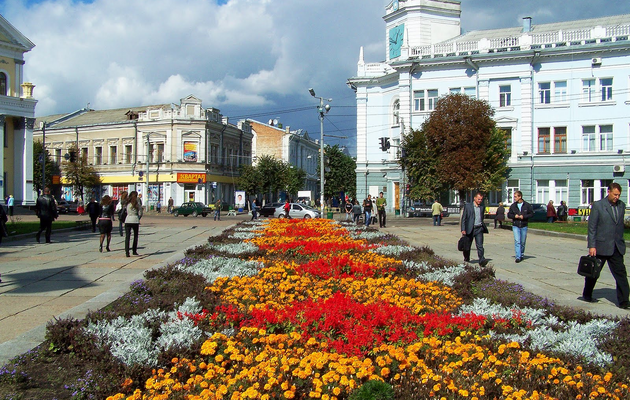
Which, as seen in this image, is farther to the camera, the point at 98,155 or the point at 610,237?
the point at 98,155

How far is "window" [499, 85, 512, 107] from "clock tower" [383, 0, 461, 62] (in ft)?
28.9

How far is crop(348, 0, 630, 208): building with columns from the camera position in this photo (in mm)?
43844

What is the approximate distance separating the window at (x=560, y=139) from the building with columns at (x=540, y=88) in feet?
0.28

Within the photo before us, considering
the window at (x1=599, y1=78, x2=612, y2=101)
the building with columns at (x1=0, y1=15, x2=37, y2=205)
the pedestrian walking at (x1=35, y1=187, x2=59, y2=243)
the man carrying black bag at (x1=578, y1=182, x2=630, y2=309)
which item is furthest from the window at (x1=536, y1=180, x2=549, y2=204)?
the building with columns at (x1=0, y1=15, x2=37, y2=205)

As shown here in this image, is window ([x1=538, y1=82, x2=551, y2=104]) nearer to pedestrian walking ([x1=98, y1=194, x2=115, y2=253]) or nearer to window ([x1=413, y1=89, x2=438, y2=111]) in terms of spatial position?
window ([x1=413, y1=89, x2=438, y2=111])

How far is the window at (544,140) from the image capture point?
Result: 4619 centimetres

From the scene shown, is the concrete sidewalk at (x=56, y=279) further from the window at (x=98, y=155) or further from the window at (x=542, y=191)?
the window at (x=98, y=155)

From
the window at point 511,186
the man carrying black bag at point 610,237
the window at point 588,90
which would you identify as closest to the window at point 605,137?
the window at point 588,90

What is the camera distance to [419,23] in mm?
51594

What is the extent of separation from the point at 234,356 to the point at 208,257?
23.0 feet

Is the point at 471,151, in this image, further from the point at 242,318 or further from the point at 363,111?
the point at 242,318

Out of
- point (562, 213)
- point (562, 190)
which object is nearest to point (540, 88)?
point (562, 190)

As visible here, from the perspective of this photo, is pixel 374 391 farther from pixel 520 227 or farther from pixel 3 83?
pixel 3 83

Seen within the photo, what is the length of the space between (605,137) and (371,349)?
46.0 meters
